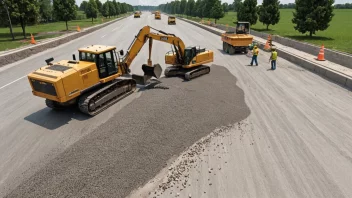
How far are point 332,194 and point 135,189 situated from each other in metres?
4.60

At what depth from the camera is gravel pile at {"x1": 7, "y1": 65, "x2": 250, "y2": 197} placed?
5.47 meters

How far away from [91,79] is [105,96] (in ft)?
3.18

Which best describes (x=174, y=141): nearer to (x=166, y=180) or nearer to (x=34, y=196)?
(x=166, y=180)

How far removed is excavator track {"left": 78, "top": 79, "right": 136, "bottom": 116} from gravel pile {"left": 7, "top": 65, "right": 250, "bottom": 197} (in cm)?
93

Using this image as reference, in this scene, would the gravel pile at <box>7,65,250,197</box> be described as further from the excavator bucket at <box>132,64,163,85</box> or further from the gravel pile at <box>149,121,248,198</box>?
the excavator bucket at <box>132,64,163,85</box>

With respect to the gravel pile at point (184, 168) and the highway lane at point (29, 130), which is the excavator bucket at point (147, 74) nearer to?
the highway lane at point (29, 130)

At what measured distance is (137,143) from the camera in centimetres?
702

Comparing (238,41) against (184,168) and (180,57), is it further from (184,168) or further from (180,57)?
(184,168)

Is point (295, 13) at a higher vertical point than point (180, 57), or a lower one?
higher

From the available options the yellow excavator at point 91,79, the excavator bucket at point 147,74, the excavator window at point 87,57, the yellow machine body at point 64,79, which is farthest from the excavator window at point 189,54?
the excavator window at point 87,57

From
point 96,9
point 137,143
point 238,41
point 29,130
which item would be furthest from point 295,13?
point 96,9

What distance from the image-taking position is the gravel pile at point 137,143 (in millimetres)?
5469

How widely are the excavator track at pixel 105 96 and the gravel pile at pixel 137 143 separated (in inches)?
36.6

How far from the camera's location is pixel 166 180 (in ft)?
19.0
